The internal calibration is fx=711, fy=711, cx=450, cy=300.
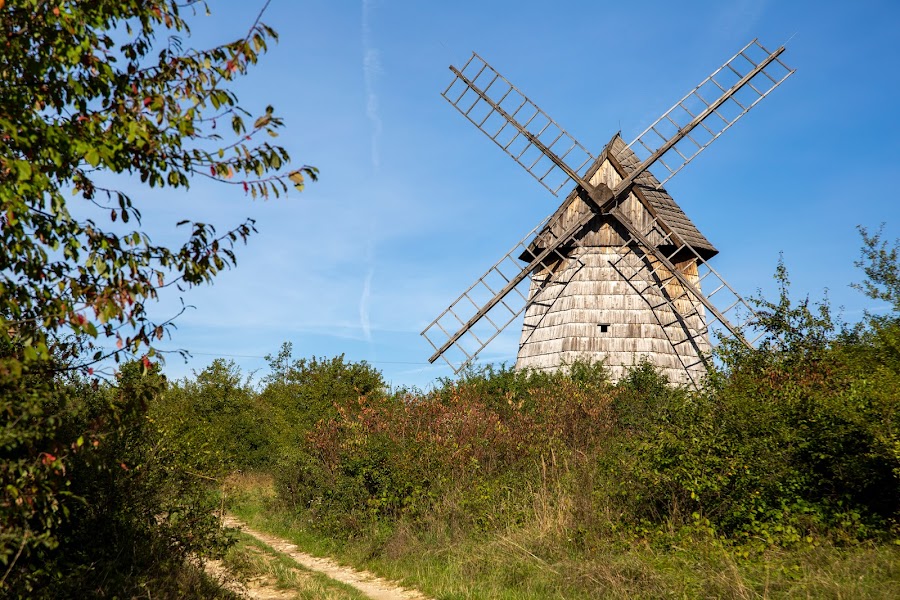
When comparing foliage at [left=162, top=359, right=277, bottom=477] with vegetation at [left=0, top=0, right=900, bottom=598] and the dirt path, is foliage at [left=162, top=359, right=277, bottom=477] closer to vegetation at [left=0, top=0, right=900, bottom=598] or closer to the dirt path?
vegetation at [left=0, top=0, right=900, bottom=598]

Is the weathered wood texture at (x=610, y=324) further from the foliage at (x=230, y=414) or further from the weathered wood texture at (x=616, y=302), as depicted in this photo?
the foliage at (x=230, y=414)

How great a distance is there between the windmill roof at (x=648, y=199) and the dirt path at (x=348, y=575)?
46.7 ft

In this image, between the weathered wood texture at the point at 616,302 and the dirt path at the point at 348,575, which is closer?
the dirt path at the point at 348,575

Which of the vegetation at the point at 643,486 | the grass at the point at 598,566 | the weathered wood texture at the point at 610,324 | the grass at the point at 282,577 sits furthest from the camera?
the weathered wood texture at the point at 610,324

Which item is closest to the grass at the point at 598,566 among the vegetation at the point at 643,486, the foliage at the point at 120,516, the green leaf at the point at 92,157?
the vegetation at the point at 643,486

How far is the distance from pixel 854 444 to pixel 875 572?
7.64ft

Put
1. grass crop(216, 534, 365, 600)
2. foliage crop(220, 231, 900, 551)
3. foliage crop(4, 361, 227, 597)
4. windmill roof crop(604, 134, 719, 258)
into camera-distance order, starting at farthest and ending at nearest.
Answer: windmill roof crop(604, 134, 719, 258)
grass crop(216, 534, 365, 600)
foliage crop(220, 231, 900, 551)
foliage crop(4, 361, 227, 597)

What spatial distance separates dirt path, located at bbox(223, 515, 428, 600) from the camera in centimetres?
984

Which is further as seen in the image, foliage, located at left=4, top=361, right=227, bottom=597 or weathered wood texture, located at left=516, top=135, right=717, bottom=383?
weathered wood texture, located at left=516, top=135, right=717, bottom=383

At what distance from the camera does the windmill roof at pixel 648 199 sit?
23.5 m

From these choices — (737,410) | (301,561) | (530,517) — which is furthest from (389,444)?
(737,410)

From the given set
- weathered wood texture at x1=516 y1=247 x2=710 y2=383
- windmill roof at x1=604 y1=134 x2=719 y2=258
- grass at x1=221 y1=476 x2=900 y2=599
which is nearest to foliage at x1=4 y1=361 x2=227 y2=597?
grass at x1=221 y1=476 x2=900 y2=599

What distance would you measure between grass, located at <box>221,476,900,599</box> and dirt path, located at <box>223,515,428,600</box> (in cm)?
20

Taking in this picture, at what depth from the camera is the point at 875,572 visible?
7406 millimetres
